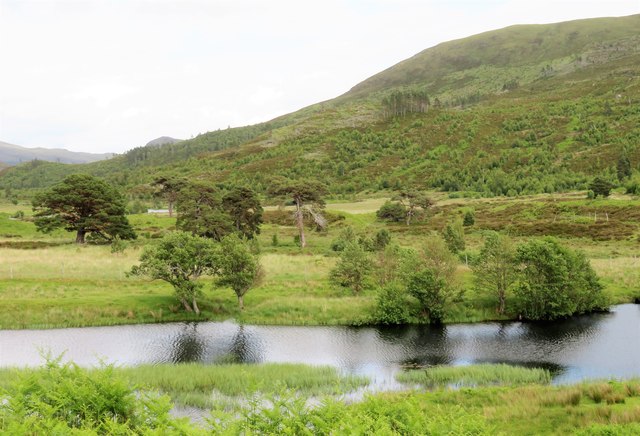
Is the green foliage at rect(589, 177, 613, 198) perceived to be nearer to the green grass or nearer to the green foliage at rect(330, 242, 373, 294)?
the green foliage at rect(330, 242, 373, 294)

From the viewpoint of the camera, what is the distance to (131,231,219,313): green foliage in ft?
132

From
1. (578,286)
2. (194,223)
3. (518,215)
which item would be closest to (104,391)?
(578,286)

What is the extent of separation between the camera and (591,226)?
81250 mm

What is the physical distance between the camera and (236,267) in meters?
42.1

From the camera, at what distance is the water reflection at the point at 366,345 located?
31375mm

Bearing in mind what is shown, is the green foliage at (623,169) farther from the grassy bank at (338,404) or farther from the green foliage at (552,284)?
the grassy bank at (338,404)

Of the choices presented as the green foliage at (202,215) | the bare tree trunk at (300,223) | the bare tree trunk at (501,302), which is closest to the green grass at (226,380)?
the bare tree trunk at (501,302)

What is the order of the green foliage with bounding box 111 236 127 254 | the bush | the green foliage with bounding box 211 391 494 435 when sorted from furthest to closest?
1. the green foliage with bounding box 111 236 127 254
2. the bush
3. the green foliage with bounding box 211 391 494 435

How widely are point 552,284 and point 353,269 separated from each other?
60.3 ft

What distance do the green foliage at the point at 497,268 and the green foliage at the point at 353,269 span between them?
10983mm

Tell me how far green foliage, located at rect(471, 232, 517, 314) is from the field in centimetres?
156

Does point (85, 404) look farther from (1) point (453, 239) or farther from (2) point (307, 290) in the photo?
(1) point (453, 239)

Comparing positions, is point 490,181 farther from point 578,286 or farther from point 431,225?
point 578,286

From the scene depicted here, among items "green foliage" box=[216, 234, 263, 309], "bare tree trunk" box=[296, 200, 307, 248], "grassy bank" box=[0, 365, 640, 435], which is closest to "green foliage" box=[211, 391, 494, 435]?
"grassy bank" box=[0, 365, 640, 435]
